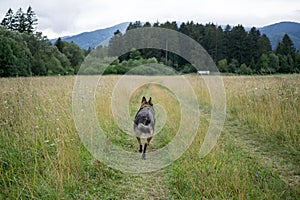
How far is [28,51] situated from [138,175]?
1329 inches

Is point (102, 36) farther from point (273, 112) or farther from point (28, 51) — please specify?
point (28, 51)

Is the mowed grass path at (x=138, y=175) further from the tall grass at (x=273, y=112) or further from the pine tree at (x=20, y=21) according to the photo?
the pine tree at (x=20, y=21)

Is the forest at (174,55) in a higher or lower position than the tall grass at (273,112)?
higher

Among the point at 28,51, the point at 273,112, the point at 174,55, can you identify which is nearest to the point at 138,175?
the point at 273,112

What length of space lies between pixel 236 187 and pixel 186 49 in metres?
42.2

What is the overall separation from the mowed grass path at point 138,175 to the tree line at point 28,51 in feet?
54.4

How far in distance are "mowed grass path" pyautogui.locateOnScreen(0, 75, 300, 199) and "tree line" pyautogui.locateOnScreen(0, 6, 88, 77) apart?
16.6 metres

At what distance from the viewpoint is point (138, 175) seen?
12.6ft

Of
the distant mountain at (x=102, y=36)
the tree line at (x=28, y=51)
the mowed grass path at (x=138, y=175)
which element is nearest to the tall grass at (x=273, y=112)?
the mowed grass path at (x=138, y=175)

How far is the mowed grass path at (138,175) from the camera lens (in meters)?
2.95

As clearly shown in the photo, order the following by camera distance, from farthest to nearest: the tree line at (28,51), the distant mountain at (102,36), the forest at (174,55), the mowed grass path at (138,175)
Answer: the forest at (174,55) → the tree line at (28,51) → the distant mountain at (102,36) → the mowed grass path at (138,175)

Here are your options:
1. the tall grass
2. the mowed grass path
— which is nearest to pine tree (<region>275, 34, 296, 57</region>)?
the tall grass

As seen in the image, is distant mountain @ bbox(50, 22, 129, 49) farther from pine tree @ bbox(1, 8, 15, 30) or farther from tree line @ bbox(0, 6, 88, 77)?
pine tree @ bbox(1, 8, 15, 30)

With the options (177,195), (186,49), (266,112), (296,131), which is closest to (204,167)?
(177,195)
